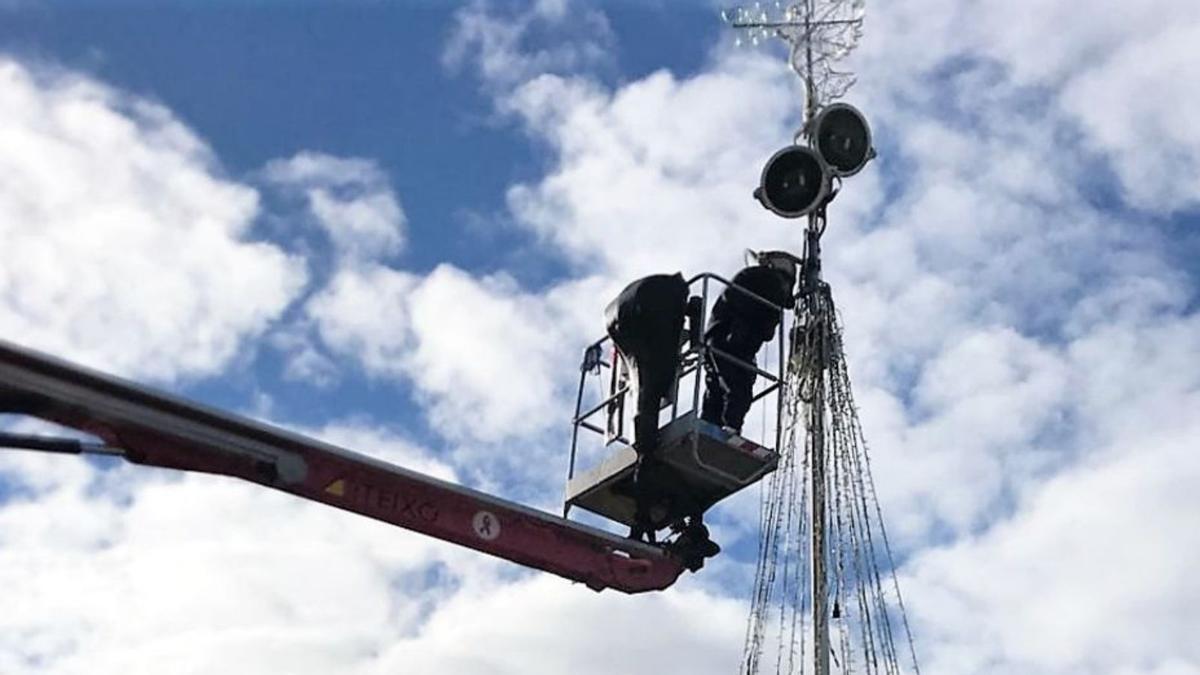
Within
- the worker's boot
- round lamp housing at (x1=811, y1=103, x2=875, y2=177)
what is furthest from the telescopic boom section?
round lamp housing at (x1=811, y1=103, x2=875, y2=177)

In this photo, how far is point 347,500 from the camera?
1059cm

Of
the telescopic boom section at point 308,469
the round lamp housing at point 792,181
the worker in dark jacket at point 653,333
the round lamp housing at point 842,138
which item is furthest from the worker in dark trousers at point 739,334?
the round lamp housing at point 842,138

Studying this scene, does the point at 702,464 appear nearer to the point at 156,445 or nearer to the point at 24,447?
the point at 156,445

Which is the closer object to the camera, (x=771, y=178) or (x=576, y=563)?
(x=576, y=563)

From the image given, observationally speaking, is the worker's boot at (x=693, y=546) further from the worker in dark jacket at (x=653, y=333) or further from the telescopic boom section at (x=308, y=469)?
the worker in dark jacket at (x=653, y=333)

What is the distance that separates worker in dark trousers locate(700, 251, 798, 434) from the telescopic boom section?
1151mm

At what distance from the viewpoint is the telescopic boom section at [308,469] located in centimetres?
909

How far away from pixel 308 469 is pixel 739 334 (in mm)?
3744

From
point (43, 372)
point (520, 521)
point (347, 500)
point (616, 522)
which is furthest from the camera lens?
point (616, 522)

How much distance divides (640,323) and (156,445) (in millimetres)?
3629

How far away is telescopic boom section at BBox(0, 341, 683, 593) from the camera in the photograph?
29.8 feet

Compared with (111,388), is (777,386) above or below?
above

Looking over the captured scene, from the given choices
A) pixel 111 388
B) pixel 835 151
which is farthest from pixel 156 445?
pixel 835 151

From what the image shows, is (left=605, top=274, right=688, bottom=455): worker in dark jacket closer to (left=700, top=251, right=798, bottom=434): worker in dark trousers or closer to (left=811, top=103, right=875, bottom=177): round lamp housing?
(left=700, top=251, right=798, bottom=434): worker in dark trousers
